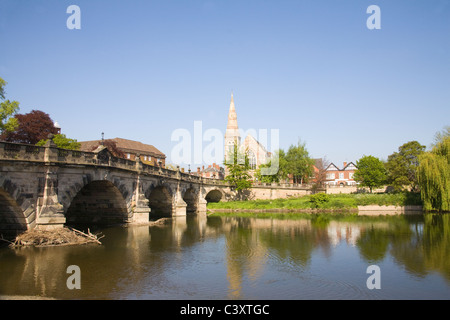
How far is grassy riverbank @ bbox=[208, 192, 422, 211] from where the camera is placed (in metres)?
55.4

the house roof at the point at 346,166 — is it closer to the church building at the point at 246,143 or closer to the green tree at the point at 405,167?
the church building at the point at 246,143

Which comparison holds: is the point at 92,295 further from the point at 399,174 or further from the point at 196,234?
the point at 399,174

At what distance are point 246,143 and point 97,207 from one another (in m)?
63.7

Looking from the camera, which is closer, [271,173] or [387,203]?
[387,203]

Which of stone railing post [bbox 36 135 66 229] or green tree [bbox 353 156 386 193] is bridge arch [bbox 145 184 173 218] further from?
green tree [bbox 353 156 386 193]

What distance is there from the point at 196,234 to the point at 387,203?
3907cm

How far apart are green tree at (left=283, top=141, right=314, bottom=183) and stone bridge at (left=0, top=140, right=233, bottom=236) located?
43.2 metres

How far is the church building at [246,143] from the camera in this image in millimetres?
91000

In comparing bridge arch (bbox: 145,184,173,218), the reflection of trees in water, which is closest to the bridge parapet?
the reflection of trees in water

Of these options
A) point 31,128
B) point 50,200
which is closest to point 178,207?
point 31,128

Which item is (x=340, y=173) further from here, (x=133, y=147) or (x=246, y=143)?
(x=133, y=147)

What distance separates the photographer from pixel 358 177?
7406 centimetres

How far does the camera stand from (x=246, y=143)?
92.8 meters
